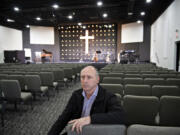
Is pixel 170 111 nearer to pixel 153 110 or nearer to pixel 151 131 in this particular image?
pixel 153 110

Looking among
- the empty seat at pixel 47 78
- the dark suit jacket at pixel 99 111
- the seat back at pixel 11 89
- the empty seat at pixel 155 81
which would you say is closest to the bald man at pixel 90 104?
the dark suit jacket at pixel 99 111

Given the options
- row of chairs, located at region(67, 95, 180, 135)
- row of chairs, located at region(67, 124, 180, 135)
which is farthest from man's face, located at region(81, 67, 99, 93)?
row of chairs, located at region(67, 95, 180, 135)

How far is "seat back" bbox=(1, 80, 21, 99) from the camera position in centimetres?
329

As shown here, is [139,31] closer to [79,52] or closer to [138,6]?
[138,6]

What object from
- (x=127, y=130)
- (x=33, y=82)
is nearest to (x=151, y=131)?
(x=127, y=130)

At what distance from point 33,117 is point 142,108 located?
8.33 feet

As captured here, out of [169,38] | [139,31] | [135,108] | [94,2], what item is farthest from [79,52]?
[135,108]

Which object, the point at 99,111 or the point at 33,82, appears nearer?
the point at 99,111

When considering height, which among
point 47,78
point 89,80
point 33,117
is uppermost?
point 89,80

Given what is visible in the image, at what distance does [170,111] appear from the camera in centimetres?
193

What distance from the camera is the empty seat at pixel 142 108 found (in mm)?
1970

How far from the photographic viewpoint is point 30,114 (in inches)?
141

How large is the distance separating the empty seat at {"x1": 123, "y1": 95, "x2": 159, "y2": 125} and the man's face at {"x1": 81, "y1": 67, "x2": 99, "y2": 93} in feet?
2.21

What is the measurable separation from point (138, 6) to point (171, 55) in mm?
5233
